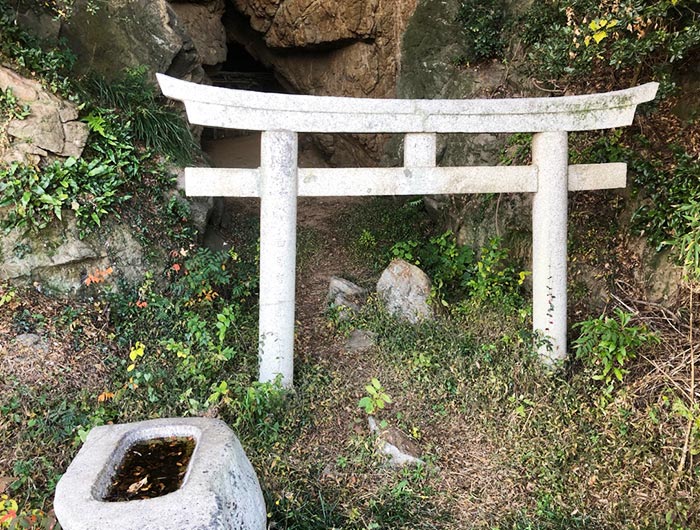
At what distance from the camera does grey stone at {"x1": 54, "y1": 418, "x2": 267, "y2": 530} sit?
2295 mm

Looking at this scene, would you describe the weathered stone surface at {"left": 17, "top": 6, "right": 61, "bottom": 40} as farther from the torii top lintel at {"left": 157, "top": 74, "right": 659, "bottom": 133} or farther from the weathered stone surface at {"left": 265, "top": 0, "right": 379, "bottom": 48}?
the weathered stone surface at {"left": 265, "top": 0, "right": 379, "bottom": 48}

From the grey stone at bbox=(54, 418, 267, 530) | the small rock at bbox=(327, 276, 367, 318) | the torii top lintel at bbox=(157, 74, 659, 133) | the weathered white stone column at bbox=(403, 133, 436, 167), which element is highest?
the torii top lintel at bbox=(157, 74, 659, 133)

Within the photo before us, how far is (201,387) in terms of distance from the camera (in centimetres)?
408

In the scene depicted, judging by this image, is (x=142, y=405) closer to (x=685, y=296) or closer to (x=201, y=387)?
(x=201, y=387)

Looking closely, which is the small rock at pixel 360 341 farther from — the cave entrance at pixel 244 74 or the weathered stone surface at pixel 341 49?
the cave entrance at pixel 244 74

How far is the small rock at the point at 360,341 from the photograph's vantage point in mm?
5133

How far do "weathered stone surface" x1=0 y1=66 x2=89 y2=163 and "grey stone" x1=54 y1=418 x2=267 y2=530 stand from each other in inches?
123

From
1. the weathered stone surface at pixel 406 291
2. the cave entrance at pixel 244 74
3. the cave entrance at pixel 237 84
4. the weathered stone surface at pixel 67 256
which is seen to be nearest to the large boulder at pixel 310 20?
the cave entrance at pixel 237 84

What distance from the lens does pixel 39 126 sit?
4.77m

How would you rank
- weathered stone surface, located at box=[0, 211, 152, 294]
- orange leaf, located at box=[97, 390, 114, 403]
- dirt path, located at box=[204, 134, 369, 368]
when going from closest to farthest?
orange leaf, located at box=[97, 390, 114, 403] < weathered stone surface, located at box=[0, 211, 152, 294] < dirt path, located at box=[204, 134, 369, 368]

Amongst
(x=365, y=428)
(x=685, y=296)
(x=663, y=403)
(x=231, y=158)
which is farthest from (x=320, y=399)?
(x=231, y=158)

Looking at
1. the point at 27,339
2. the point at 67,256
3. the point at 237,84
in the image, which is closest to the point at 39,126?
the point at 67,256

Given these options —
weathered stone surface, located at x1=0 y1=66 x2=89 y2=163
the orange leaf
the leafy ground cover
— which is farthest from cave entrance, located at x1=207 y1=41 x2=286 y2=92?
the orange leaf

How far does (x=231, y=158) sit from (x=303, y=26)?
343 centimetres
